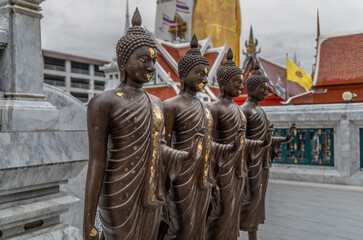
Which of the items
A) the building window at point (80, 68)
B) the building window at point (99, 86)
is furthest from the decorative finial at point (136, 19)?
the building window at point (99, 86)

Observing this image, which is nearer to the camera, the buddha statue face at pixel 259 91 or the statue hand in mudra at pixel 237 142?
the statue hand in mudra at pixel 237 142

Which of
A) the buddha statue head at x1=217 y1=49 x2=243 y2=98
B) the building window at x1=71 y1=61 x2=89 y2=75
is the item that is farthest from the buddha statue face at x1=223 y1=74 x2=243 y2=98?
the building window at x1=71 y1=61 x2=89 y2=75

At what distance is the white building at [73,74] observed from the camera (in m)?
27.9

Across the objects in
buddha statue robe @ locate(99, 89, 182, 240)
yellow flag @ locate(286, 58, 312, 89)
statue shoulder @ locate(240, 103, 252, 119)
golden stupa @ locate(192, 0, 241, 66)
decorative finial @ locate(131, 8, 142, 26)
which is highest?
golden stupa @ locate(192, 0, 241, 66)

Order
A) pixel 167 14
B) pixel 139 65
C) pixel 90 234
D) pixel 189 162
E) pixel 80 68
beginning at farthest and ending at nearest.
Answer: pixel 80 68, pixel 167 14, pixel 189 162, pixel 139 65, pixel 90 234

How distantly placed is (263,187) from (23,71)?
2.87 meters

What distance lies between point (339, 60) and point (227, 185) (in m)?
10.1

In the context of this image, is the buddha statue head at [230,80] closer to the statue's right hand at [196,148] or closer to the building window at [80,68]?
the statue's right hand at [196,148]

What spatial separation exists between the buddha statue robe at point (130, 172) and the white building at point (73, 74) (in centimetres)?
2649

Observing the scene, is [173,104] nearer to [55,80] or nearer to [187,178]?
[187,178]

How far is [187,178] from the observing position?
242 centimetres

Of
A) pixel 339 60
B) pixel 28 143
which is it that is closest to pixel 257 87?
pixel 28 143

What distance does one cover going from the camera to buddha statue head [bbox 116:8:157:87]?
6.36 ft

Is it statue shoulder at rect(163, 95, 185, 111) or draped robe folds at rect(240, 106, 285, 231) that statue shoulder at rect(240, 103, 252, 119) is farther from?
statue shoulder at rect(163, 95, 185, 111)
